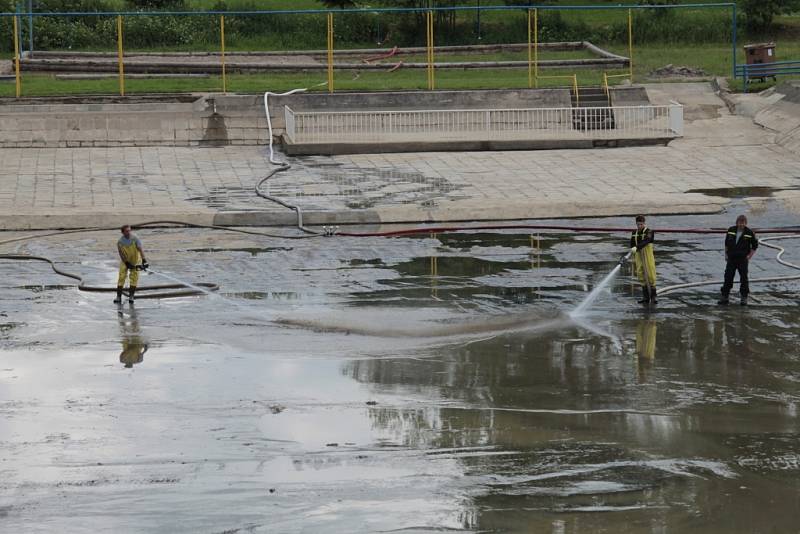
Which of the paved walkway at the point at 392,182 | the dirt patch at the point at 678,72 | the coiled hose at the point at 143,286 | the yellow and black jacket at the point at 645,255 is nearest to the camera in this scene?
the yellow and black jacket at the point at 645,255

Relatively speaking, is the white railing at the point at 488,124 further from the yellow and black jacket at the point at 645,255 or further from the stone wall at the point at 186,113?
the yellow and black jacket at the point at 645,255

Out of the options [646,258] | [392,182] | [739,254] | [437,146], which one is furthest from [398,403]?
[437,146]

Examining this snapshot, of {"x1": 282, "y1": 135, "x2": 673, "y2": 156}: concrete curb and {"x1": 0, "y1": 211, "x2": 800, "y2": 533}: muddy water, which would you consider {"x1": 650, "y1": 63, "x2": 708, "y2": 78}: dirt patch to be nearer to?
{"x1": 282, "y1": 135, "x2": 673, "y2": 156}: concrete curb

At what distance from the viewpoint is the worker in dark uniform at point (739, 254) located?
639 inches

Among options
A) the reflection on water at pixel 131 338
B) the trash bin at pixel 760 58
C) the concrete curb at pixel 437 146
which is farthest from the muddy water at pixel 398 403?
the trash bin at pixel 760 58

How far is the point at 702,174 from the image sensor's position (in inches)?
1043

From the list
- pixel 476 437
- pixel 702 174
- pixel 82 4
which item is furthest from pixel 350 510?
pixel 82 4

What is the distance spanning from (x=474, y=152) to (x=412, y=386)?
1703 cm

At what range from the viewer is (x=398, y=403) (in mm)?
11805

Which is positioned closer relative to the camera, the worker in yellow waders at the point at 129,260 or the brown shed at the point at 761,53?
the worker in yellow waders at the point at 129,260

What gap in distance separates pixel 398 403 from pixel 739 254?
6.46m

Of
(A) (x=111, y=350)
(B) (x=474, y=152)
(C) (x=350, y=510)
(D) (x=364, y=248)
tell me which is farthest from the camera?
(B) (x=474, y=152)

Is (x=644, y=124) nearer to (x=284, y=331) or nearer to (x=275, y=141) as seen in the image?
(x=275, y=141)

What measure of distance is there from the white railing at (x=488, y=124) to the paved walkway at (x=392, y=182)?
843 millimetres
